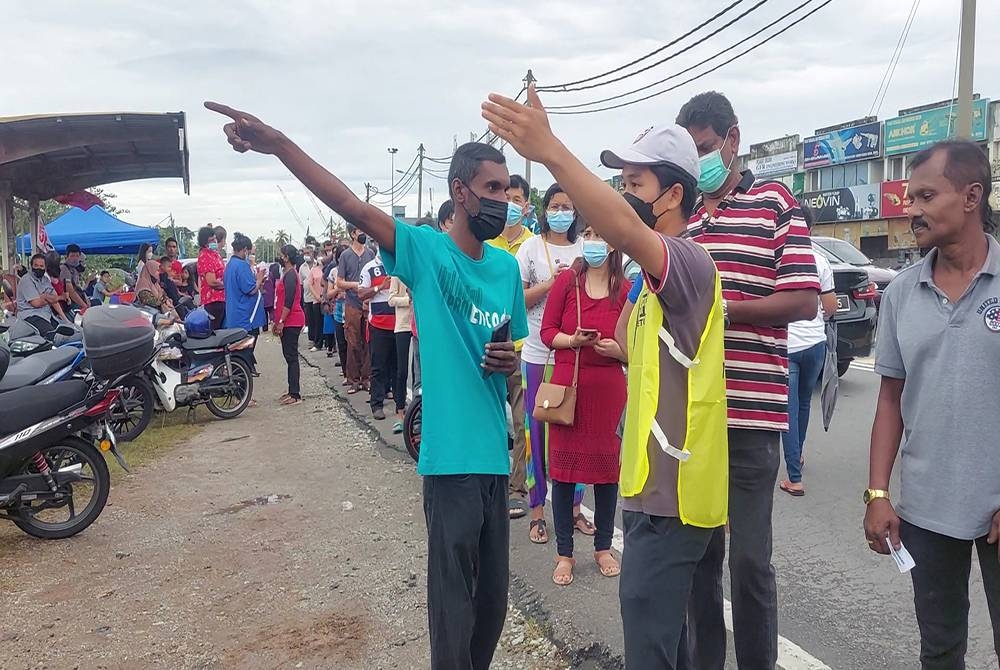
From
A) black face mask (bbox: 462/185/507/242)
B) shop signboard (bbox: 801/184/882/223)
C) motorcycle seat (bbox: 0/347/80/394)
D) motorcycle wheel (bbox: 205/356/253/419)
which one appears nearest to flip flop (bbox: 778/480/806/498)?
black face mask (bbox: 462/185/507/242)

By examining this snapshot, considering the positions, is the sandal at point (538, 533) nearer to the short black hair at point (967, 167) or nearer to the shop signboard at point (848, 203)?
the short black hair at point (967, 167)

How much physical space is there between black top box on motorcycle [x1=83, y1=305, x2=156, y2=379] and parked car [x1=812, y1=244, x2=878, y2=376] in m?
7.16

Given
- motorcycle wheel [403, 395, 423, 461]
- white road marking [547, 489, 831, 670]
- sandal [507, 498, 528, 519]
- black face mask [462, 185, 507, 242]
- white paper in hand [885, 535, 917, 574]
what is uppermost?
black face mask [462, 185, 507, 242]

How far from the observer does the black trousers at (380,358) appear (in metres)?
8.49

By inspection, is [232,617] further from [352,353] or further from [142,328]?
[352,353]

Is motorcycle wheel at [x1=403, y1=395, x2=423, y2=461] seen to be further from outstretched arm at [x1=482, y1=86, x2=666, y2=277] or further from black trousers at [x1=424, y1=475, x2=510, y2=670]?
outstretched arm at [x1=482, y1=86, x2=666, y2=277]

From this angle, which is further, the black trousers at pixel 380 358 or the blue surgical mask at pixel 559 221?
the black trousers at pixel 380 358

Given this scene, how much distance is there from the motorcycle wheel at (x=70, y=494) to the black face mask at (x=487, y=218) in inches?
149

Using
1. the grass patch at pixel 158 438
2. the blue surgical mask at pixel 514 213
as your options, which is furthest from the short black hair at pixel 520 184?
the grass patch at pixel 158 438

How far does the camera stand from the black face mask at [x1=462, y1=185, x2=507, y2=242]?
2.66m

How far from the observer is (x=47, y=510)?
214 inches

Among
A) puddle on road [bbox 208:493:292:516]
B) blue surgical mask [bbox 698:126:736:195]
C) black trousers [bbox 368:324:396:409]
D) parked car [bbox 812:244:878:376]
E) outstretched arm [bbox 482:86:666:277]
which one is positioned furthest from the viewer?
parked car [bbox 812:244:878:376]

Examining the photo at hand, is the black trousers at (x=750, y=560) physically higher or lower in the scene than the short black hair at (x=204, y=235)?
lower

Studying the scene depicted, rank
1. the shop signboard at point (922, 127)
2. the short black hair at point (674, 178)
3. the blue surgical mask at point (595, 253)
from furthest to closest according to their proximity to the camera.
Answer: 1. the shop signboard at point (922, 127)
2. the blue surgical mask at point (595, 253)
3. the short black hair at point (674, 178)
